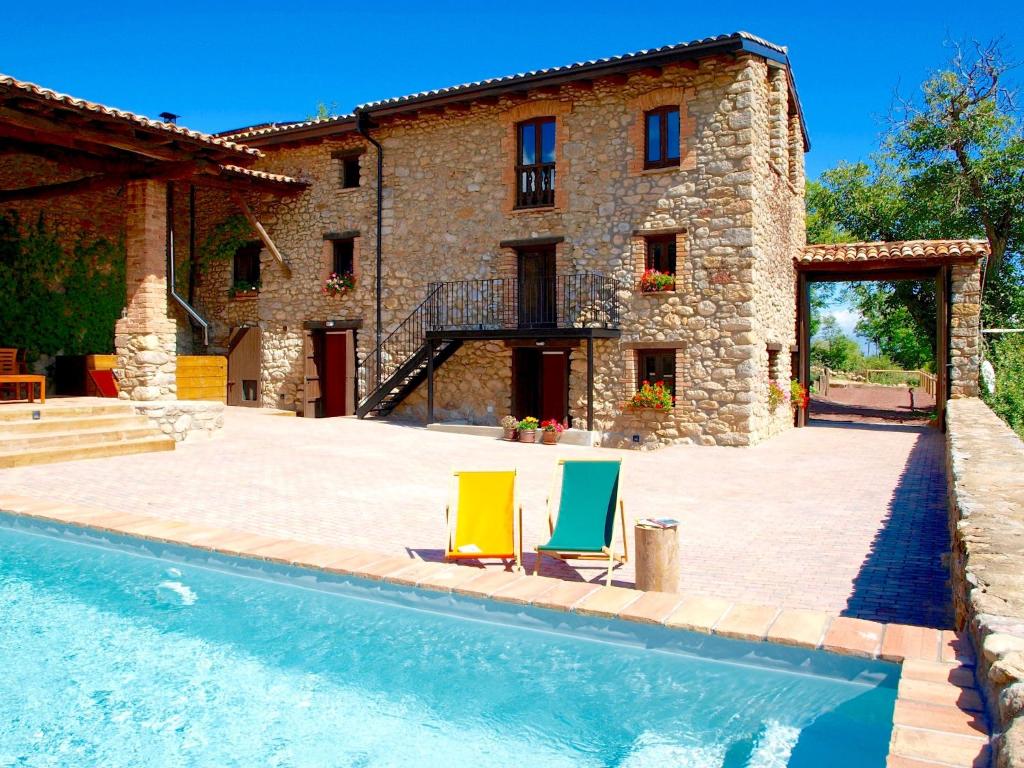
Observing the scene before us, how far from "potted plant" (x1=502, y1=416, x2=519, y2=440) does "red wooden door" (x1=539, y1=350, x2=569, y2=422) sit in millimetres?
1199

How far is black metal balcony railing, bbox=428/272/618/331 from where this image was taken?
14.1 m

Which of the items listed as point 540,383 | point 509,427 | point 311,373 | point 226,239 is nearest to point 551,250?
point 540,383

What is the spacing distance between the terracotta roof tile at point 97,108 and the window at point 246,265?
7256 mm

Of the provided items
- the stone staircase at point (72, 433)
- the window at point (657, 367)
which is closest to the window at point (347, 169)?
the window at point (657, 367)

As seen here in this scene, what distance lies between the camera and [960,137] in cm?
2058

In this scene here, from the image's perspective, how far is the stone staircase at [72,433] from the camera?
9.12 metres

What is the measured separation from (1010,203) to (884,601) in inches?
778

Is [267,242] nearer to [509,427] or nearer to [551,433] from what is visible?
[509,427]

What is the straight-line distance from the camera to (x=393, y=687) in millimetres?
3770

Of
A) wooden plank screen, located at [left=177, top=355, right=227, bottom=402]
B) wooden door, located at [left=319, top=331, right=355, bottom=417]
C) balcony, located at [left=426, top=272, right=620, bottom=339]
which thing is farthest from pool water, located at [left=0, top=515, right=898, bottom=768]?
wooden door, located at [left=319, top=331, right=355, bottom=417]

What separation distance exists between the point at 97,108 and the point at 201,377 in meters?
7.48

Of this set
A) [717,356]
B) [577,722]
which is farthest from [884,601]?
[717,356]

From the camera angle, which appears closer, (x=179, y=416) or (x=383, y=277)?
(x=179, y=416)

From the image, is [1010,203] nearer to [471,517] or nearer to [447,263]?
[447,263]
